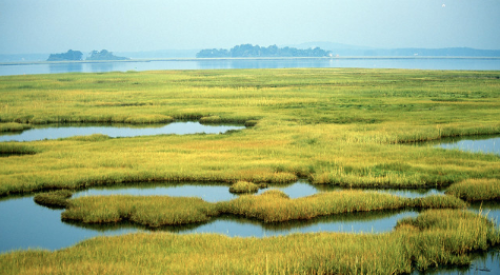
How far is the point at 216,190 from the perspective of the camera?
2322cm

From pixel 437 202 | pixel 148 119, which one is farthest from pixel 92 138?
pixel 437 202

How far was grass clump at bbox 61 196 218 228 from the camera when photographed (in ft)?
61.5

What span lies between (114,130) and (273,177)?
2276cm

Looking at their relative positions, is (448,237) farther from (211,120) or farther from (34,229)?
(211,120)

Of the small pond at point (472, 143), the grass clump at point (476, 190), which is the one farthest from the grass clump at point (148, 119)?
the grass clump at point (476, 190)

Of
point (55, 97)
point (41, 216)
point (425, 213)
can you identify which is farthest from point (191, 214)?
point (55, 97)

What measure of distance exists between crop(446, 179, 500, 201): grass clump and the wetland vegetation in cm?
7

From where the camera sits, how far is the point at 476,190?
21234mm

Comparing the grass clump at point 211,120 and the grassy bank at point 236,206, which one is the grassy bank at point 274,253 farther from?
the grass clump at point 211,120

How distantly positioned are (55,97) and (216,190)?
49.9 m

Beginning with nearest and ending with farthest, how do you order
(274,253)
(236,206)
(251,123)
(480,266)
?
(274,253)
(480,266)
(236,206)
(251,123)

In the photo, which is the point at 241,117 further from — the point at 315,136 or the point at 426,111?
the point at 426,111

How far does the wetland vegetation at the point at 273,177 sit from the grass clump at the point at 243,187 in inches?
45.9

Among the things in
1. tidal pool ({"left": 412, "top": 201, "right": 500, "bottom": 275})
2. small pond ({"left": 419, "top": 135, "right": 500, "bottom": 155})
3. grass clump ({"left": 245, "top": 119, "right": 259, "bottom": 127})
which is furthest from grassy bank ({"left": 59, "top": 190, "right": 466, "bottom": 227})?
grass clump ({"left": 245, "top": 119, "right": 259, "bottom": 127})
